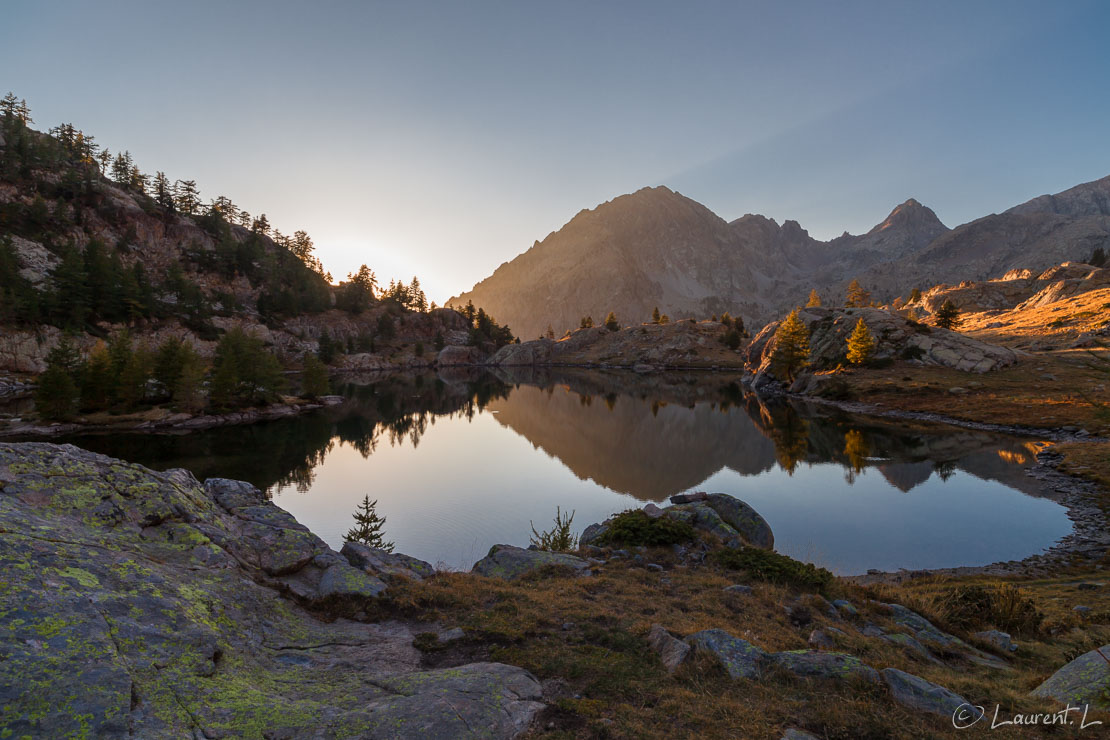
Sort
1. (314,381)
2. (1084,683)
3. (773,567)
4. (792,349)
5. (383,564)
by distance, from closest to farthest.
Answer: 1. (1084,683)
2. (383,564)
3. (773,567)
4. (314,381)
5. (792,349)

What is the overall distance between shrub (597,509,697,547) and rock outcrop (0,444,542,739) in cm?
1113

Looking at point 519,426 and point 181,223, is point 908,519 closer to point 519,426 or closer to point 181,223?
point 519,426

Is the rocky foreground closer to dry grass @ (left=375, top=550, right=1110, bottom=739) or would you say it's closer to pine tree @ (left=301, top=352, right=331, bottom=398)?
dry grass @ (left=375, top=550, right=1110, bottom=739)

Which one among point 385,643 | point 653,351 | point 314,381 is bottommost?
point 385,643

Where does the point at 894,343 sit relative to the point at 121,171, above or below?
below

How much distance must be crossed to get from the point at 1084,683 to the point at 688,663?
7189 millimetres

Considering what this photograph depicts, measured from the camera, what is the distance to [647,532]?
1991 cm

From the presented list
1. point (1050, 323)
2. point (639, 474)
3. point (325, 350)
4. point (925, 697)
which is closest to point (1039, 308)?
point (1050, 323)

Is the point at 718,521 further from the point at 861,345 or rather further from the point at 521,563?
the point at 861,345

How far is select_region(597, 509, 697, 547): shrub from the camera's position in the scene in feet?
64.0

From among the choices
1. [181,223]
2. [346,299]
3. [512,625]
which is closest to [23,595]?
[512,625]

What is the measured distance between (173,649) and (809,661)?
1129 centimetres

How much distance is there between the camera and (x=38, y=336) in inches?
2830

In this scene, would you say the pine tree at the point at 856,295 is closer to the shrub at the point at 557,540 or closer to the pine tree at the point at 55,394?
the shrub at the point at 557,540
